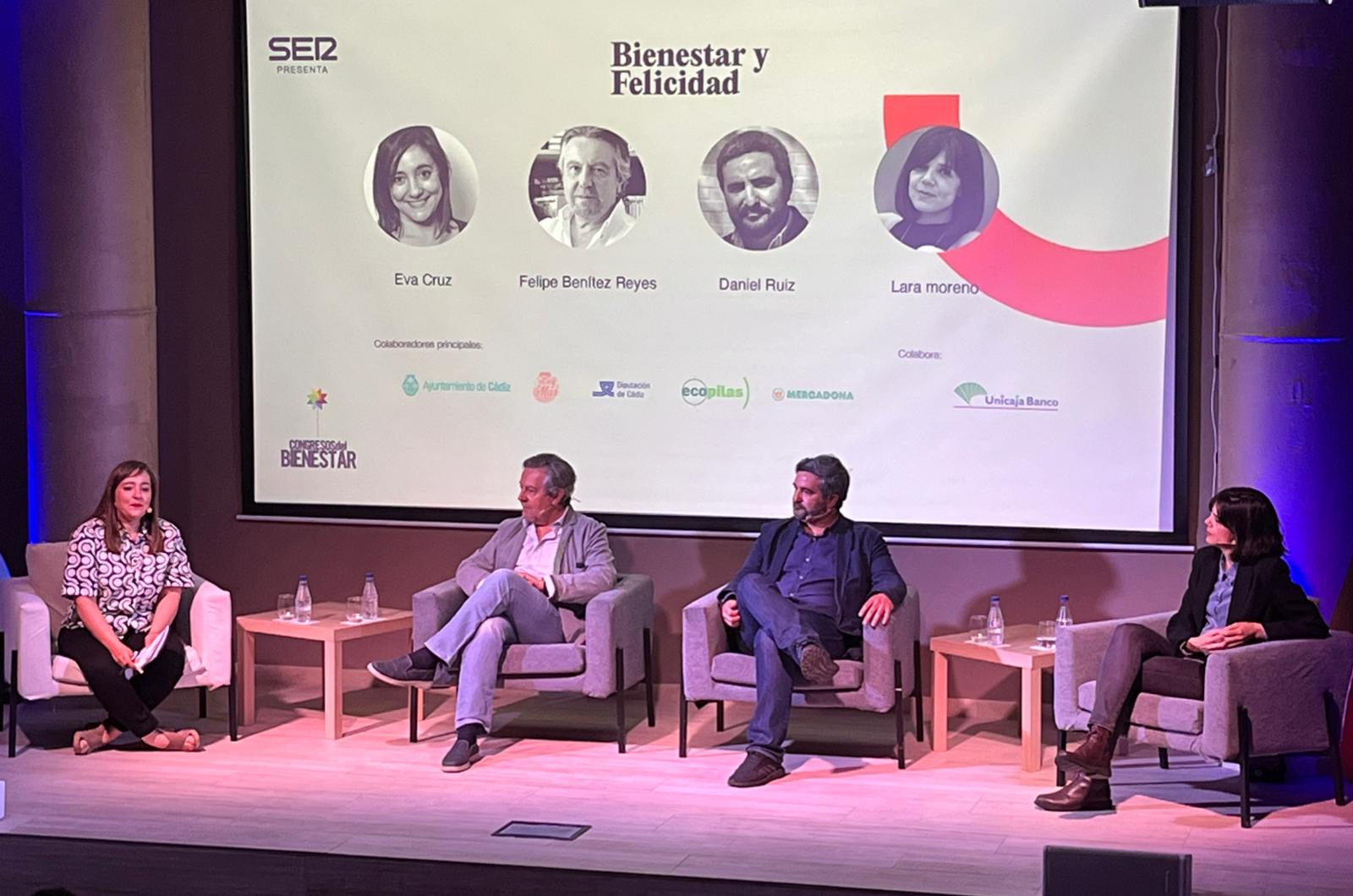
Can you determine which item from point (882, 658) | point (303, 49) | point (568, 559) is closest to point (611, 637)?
point (568, 559)

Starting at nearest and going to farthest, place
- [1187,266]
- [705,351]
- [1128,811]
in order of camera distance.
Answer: [1128,811]
[1187,266]
[705,351]

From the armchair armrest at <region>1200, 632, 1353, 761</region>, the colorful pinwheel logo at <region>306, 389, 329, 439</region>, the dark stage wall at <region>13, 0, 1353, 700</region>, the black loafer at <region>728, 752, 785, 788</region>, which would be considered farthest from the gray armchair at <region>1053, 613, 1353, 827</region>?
the colorful pinwheel logo at <region>306, 389, 329, 439</region>

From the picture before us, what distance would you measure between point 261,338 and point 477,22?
1546 mm

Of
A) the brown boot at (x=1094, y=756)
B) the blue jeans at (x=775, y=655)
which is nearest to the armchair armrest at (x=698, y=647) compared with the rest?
the blue jeans at (x=775, y=655)

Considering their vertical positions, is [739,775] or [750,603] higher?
[750,603]

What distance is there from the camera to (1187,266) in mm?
6699

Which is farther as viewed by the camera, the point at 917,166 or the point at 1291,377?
the point at 917,166

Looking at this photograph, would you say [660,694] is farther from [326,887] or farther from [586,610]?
[326,887]

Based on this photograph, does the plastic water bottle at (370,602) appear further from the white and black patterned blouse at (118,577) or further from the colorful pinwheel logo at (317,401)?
the colorful pinwheel logo at (317,401)

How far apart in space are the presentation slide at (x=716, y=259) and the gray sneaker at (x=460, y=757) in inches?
51.4

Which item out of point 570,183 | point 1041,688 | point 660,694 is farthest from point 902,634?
point 570,183

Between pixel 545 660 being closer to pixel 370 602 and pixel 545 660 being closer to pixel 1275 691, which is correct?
pixel 370 602

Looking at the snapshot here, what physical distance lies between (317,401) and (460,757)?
6.21ft

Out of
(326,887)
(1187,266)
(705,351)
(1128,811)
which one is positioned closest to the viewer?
(326,887)
